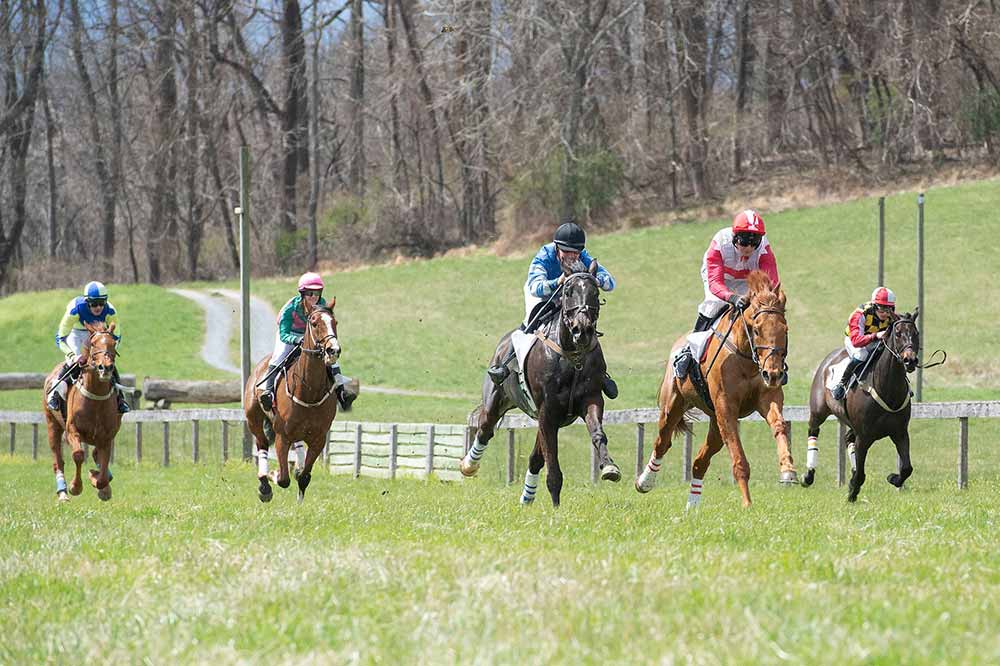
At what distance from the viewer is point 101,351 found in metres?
16.7

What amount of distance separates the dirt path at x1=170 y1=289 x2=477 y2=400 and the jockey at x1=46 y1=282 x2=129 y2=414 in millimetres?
25073

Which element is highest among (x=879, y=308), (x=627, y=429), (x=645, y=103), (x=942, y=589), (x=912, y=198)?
(x=645, y=103)

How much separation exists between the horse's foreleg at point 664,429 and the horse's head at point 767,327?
1.72 meters

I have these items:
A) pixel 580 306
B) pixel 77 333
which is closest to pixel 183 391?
pixel 77 333

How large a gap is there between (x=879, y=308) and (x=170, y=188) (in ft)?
201

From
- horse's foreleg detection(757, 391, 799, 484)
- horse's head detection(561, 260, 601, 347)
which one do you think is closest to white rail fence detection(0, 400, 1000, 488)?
horse's foreleg detection(757, 391, 799, 484)

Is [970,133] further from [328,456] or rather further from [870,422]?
[870,422]

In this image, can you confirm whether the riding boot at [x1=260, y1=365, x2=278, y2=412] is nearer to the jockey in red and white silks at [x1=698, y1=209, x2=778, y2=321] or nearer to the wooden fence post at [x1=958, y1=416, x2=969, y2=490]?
the jockey in red and white silks at [x1=698, y1=209, x2=778, y2=321]

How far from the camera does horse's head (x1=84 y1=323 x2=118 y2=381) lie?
54.4 feet

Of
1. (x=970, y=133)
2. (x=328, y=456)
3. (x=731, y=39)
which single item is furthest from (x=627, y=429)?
(x=731, y=39)

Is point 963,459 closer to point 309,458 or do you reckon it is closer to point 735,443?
point 735,443

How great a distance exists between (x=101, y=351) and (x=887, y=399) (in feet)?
30.0

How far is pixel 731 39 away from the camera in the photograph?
68250 mm

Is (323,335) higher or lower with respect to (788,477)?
higher
